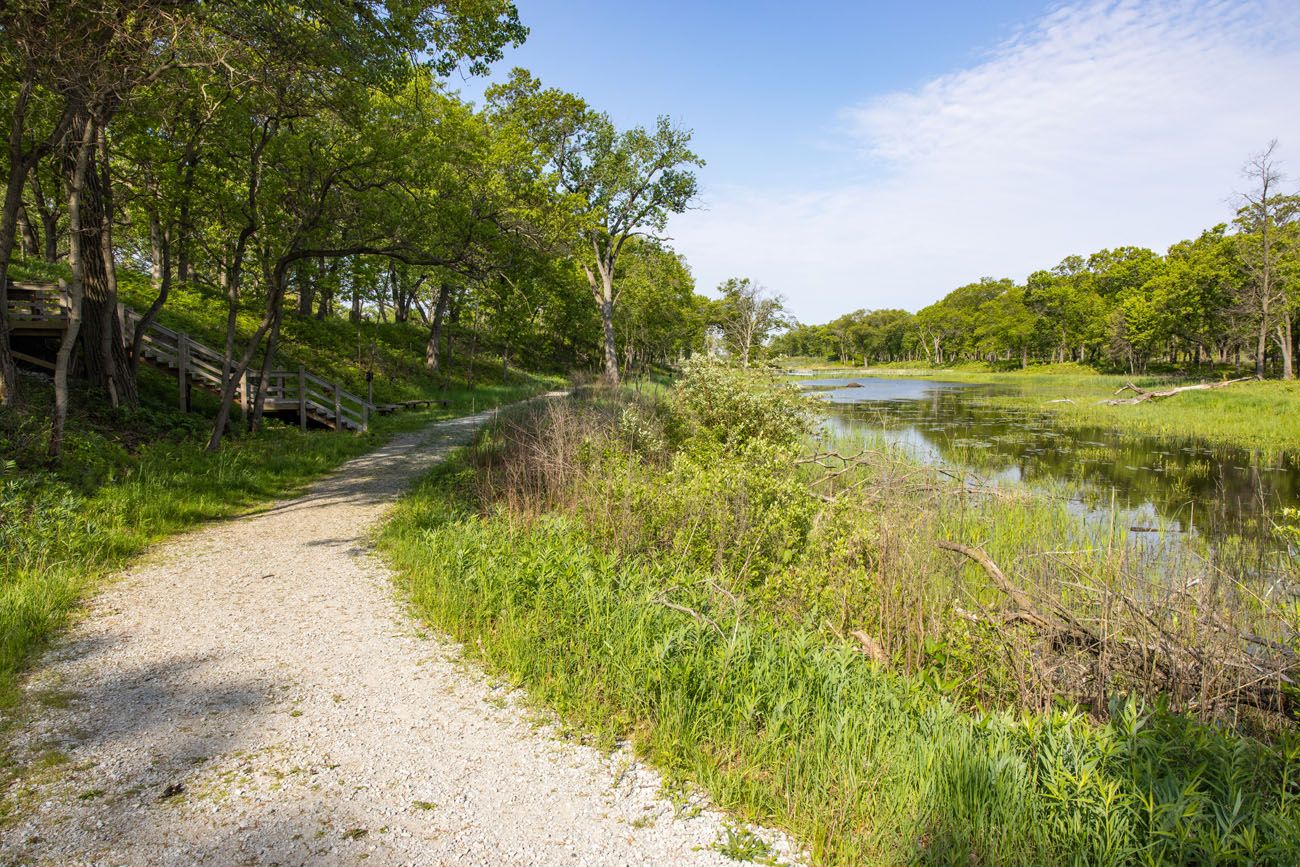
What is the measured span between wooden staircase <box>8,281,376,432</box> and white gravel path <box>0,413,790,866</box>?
32.4 feet

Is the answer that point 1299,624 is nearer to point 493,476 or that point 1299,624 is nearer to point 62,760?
point 62,760

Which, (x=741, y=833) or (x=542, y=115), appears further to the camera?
(x=542, y=115)

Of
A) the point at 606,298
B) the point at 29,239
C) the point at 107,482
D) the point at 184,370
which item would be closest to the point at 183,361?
the point at 184,370

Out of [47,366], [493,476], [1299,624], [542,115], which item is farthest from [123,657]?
[542,115]

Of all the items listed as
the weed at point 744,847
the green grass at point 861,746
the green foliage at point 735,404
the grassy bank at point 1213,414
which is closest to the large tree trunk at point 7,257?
the green grass at point 861,746

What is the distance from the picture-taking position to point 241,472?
33.2ft

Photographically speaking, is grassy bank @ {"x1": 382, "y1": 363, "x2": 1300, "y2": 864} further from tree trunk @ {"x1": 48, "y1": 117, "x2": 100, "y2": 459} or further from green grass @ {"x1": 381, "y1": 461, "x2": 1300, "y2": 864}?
tree trunk @ {"x1": 48, "y1": 117, "x2": 100, "y2": 459}

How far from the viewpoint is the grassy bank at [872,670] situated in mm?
2945

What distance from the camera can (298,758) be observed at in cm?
356

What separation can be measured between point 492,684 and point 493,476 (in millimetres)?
5860

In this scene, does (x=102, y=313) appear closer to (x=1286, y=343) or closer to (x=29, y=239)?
(x=29, y=239)

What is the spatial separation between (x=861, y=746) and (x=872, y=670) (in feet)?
3.11

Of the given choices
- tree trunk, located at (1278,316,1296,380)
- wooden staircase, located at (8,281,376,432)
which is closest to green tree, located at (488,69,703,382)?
wooden staircase, located at (8,281,376,432)

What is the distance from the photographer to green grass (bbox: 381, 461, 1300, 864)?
2.82m
